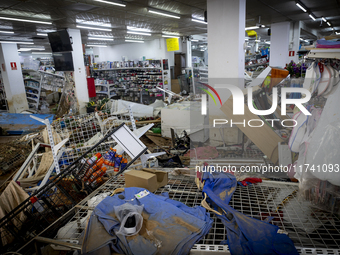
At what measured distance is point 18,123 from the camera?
7273mm

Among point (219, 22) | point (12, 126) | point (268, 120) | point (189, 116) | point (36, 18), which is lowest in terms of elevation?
point (12, 126)

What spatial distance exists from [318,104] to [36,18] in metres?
7.65

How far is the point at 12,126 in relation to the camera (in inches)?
280

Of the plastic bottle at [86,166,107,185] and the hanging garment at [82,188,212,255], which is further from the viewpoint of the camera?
the plastic bottle at [86,166,107,185]

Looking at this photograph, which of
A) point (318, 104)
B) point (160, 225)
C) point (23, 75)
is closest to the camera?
point (160, 225)

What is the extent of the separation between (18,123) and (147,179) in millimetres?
6933

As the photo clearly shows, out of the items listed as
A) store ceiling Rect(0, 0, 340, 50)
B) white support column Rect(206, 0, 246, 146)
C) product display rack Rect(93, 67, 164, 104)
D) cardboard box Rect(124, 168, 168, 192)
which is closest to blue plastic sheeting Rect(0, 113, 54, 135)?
store ceiling Rect(0, 0, 340, 50)

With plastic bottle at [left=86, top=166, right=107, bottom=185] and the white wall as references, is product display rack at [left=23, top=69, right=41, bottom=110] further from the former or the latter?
plastic bottle at [left=86, top=166, right=107, bottom=185]

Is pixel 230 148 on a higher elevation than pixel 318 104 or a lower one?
lower

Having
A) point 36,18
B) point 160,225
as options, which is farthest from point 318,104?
point 36,18

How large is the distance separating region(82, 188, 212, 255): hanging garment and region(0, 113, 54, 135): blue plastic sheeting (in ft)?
19.1

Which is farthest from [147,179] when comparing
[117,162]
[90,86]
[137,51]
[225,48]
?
[137,51]

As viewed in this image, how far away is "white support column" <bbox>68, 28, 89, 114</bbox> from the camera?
8078mm

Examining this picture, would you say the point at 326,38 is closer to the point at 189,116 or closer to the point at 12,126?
the point at 189,116
